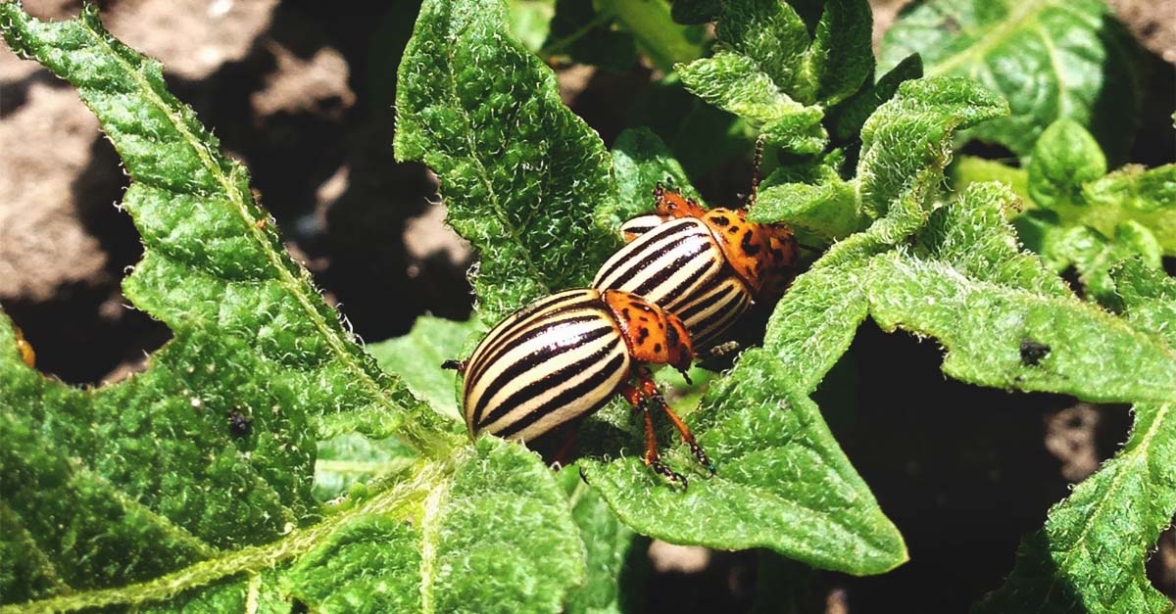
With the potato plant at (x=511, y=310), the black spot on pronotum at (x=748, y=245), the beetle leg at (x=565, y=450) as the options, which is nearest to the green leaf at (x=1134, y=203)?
the potato plant at (x=511, y=310)

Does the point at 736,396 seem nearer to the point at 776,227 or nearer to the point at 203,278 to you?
the point at 776,227

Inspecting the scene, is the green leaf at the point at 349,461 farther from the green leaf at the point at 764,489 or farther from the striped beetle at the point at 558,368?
the green leaf at the point at 764,489

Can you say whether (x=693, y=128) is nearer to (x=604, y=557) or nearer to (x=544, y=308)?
(x=544, y=308)

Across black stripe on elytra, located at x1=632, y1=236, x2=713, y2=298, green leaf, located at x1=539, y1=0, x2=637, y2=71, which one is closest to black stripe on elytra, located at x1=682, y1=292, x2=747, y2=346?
black stripe on elytra, located at x1=632, y1=236, x2=713, y2=298

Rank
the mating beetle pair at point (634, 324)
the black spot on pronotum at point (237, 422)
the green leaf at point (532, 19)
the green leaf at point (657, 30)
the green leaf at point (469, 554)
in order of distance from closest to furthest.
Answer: the green leaf at point (469, 554)
the black spot on pronotum at point (237, 422)
the mating beetle pair at point (634, 324)
the green leaf at point (657, 30)
the green leaf at point (532, 19)

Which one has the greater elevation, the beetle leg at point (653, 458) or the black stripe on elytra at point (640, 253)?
the black stripe on elytra at point (640, 253)

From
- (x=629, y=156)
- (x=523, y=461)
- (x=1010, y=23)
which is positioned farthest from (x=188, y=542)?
(x=1010, y=23)
